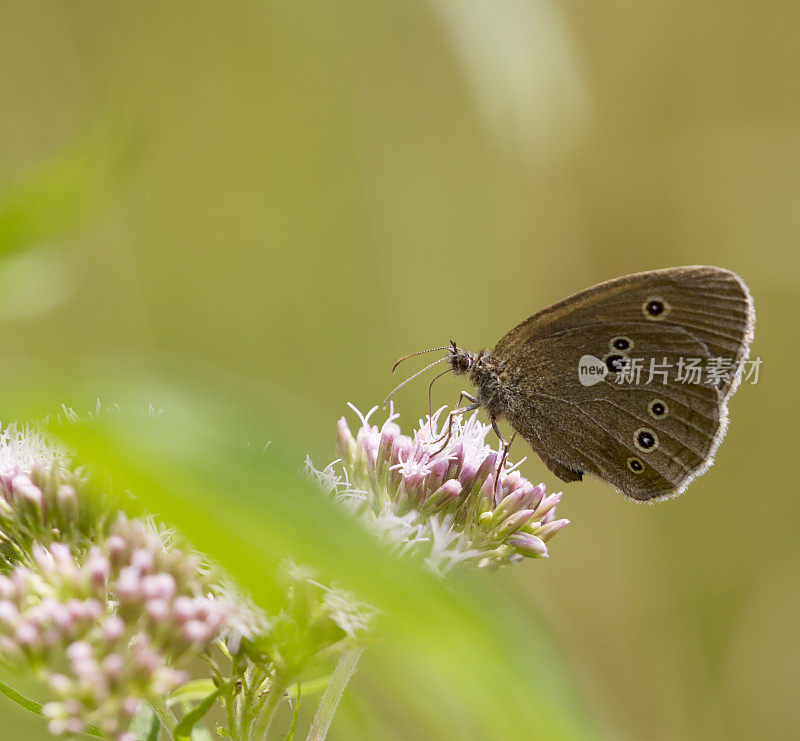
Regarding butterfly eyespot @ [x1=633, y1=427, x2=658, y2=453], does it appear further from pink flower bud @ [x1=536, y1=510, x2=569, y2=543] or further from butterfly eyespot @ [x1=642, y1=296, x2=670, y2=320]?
pink flower bud @ [x1=536, y1=510, x2=569, y2=543]

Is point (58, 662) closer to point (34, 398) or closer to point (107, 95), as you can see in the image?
point (34, 398)

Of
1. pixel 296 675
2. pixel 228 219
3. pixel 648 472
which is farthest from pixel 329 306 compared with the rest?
pixel 296 675

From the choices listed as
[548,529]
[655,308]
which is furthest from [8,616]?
[655,308]

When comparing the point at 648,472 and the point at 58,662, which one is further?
the point at 648,472

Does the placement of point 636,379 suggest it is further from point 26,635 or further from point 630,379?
point 26,635

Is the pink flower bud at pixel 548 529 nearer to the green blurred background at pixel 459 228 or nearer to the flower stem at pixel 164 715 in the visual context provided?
the flower stem at pixel 164 715

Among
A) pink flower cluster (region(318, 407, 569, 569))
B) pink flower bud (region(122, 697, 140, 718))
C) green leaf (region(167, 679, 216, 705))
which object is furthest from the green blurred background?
pink flower bud (region(122, 697, 140, 718))
